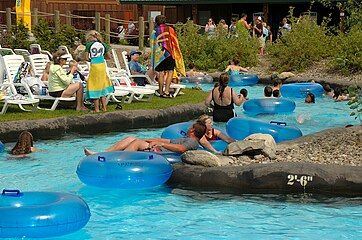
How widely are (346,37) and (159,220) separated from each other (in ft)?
47.5

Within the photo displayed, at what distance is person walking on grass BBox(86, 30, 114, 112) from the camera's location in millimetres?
12992

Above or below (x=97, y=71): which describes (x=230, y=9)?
above

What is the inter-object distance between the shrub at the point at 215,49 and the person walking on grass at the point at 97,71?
33.7 feet

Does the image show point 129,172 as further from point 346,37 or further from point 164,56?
point 346,37

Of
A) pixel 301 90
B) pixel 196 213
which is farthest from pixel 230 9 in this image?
pixel 196 213

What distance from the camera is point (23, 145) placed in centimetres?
1053

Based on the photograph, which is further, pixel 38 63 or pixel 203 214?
pixel 38 63

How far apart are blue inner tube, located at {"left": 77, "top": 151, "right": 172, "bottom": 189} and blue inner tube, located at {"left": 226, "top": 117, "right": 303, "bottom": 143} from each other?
2511 mm

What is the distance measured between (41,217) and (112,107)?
7.14 meters

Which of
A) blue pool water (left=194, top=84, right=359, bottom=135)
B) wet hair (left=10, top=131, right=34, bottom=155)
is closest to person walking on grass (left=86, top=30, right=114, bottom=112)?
blue pool water (left=194, top=84, right=359, bottom=135)

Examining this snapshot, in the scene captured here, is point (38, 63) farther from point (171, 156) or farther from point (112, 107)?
point (171, 156)

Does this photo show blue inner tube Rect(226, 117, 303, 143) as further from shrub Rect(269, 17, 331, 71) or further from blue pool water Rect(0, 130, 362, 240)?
shrub Rect(269, 17, 331, 71)

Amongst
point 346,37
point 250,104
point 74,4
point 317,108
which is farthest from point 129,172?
point 74,4

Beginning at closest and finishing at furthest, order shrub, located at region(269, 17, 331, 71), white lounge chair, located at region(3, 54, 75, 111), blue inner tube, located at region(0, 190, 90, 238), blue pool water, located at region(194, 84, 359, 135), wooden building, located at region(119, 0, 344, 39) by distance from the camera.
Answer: blue inner tube, located at region(0, 190, 90, 238)
white lounge chair, located at region(3, 54, 75, 111)
blue pool water, located at region(194, 84, 359, 135)
shrub, located at region(269, 17, 331, 71)
wooden building, located at region(119, 0, 344, 39)
